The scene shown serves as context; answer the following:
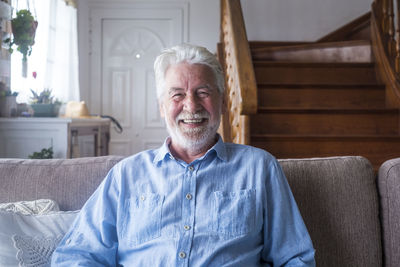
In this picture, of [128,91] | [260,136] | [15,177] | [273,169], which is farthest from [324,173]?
[128,91]

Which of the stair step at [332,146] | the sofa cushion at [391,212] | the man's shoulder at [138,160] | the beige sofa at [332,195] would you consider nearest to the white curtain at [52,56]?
the stair step at [332,146]

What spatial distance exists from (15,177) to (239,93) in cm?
137

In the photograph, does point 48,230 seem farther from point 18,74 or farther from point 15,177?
point 18,74

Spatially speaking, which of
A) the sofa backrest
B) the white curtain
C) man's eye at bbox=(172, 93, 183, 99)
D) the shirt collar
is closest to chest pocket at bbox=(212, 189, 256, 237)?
the shirt collar

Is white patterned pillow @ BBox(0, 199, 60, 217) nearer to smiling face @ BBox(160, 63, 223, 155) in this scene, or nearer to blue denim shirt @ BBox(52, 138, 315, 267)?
blue denim shirt @ BBox(52, 138, 315, 267)

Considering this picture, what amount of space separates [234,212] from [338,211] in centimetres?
39

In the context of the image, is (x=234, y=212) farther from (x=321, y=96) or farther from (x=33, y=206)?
(x=321, y=96)

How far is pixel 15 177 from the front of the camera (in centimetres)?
142

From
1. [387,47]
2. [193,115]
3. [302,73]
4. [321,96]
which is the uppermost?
[387,47]

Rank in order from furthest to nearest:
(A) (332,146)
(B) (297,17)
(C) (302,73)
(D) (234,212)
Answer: (B) (297,17), (C) (302,73), (A) (332,146), (D) (234,212)

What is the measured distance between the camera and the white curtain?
3699 millimetres

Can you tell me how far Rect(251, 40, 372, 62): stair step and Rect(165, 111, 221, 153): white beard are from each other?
281cm

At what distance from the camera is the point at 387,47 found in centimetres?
339

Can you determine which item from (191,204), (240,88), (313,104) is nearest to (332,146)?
(313,104)
